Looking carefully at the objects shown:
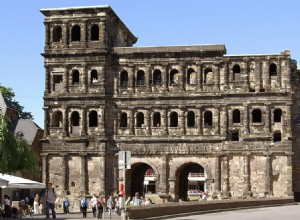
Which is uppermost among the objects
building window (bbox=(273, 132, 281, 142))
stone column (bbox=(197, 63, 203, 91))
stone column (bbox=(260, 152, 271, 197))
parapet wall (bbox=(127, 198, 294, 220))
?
stone column (bbox=(197, 63, 203, 91))

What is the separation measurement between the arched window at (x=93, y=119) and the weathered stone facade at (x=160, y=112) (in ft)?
0.30

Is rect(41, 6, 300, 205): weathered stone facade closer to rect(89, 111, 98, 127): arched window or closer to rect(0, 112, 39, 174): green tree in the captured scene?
rect(89, 111, 98, 127): arched window

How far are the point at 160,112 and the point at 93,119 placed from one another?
6.27 meters

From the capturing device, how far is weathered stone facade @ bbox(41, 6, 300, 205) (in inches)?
2365

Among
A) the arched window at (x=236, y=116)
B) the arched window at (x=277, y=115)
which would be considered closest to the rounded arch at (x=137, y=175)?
the arched window at (x=236, y=116)

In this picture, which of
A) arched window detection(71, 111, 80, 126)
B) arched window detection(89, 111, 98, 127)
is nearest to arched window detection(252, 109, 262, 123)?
arched window detection(89, 111, 98, 127)

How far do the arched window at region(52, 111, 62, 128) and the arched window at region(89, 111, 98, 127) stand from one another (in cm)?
291

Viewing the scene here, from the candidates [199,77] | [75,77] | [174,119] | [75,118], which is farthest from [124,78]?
[199,77]

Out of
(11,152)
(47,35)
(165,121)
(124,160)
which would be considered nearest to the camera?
(124,160)

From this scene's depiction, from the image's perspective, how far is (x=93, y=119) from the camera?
63.3m

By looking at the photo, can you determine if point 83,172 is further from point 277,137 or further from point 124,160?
point 124,160

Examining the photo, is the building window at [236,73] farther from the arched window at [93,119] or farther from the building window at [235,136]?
the arched window at [93,119]

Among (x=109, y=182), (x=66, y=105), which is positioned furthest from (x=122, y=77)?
(x=109, y=182)

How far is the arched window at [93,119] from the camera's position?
207 feet
